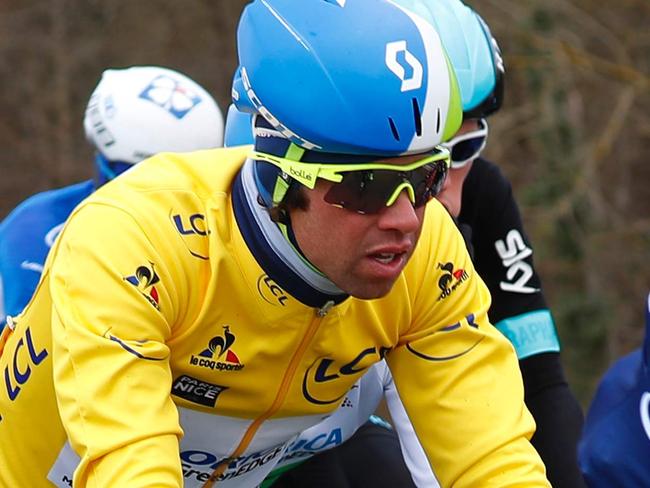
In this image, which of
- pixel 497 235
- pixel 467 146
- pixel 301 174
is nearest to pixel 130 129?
pixel 497 235

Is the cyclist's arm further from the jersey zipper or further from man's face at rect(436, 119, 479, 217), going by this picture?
the jersey zipper

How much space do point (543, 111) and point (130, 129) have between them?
826 centimetres

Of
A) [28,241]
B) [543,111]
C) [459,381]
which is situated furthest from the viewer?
[543,111]

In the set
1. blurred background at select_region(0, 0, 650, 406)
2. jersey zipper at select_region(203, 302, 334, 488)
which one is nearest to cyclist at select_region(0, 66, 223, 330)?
jersey zipper at select_region(203, 302, 334, 488)

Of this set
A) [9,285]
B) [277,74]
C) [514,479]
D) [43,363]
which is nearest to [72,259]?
[43,363]

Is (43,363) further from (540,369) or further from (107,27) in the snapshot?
(107,27)

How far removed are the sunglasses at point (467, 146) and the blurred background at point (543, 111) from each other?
8.33 m

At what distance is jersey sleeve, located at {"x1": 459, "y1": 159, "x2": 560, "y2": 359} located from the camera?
18.7 ft

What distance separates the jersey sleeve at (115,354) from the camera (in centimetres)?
328

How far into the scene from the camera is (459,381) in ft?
12.8

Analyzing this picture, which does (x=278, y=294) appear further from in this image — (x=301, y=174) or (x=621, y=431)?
(x=621, y=431)

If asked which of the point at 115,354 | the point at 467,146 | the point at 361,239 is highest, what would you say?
the point at 361,239

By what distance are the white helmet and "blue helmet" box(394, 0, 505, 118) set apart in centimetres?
179

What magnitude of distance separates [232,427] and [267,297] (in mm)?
461
